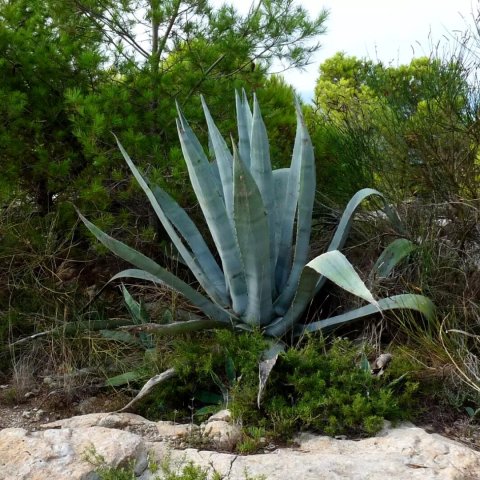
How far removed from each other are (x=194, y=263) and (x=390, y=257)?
1.02 m

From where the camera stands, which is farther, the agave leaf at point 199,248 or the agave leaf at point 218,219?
the agave leaf at point 199,248

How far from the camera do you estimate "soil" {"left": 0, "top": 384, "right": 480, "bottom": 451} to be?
320 cm

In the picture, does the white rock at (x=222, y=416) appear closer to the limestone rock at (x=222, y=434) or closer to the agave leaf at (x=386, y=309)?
the limestone rock at (x=222, y=434)

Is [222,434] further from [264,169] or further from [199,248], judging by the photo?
[264,169]

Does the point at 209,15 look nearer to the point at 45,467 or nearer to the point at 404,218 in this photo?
the point at 404,218

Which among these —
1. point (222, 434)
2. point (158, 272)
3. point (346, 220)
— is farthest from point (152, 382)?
point (346, 220)

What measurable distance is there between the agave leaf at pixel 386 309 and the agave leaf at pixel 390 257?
10.5 inches

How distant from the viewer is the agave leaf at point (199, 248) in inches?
151

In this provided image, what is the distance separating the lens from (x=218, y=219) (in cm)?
368

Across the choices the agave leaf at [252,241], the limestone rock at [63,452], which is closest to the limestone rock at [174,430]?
the limestone rock at [63,452]

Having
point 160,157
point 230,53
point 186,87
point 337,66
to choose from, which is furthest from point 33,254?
point 337,66

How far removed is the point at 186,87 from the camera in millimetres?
4797

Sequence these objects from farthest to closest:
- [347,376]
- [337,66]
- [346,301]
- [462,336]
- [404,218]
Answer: [337,66]
[404,218]
[346,301]
[462,336]
[347,376]

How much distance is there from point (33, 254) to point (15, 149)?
2.18 ft
